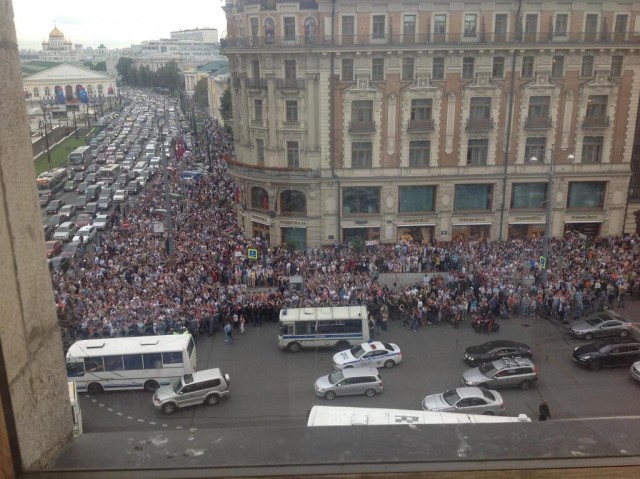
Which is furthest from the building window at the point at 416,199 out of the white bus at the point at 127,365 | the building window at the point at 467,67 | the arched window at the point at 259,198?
the white bus at the point at 127,365

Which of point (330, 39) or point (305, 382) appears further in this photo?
point (330, 39)

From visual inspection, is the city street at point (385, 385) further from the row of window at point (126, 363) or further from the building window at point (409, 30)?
the building window at point (409, 30)

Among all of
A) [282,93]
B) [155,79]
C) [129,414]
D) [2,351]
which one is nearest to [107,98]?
[155,79]

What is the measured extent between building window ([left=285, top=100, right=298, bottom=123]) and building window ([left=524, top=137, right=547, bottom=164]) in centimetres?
1418

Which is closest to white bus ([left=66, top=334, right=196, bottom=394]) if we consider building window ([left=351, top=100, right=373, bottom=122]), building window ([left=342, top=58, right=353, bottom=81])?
building window ([left=351, top=100, right=373, bottom=122])

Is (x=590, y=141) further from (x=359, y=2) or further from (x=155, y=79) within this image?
(x=155, y=79)

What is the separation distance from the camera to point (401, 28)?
3356 cm

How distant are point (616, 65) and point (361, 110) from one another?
15.4 m

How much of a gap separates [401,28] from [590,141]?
13645 mm

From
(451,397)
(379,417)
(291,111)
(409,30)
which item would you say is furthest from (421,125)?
(379,417)

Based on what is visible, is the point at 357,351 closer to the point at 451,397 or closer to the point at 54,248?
the point at 451,397

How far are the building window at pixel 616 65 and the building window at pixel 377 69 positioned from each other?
13728 mm

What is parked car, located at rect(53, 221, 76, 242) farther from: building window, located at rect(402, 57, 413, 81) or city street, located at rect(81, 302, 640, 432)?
building window, located at rect(402, 57, 413, 81)

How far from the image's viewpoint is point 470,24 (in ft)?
111
